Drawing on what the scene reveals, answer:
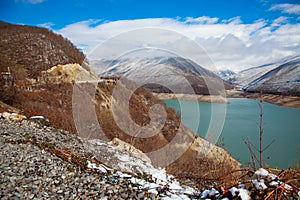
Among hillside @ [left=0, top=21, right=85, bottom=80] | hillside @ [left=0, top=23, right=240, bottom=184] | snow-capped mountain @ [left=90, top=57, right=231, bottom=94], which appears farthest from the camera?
hillside @ [left=0, top=21, right=85, bottom=80]

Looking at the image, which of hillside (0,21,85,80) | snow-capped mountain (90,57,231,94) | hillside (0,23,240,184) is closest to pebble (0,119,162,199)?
hillside (0,23,240,184)

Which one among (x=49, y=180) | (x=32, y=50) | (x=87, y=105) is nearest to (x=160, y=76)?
(x=32, y=50)

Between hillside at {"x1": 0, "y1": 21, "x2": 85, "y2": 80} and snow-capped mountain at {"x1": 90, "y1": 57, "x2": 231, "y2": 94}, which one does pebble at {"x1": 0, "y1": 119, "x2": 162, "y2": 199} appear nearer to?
snow-capped mountain at {"x1": 90, "y1": 57, "x2": 231, "y2": 94}

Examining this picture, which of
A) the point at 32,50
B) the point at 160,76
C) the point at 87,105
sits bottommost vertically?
the point at 87,105

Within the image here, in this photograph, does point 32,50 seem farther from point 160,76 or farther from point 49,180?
point 160,76

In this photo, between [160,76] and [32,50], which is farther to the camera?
[160,76]

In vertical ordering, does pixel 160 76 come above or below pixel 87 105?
above

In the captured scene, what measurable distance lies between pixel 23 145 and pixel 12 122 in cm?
294

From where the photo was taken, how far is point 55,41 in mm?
33000

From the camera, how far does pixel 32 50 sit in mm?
28844

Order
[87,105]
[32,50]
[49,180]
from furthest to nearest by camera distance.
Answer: [32,50] < [87,105] < [49,180]

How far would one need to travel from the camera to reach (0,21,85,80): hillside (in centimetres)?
2480

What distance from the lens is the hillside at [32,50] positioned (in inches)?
976

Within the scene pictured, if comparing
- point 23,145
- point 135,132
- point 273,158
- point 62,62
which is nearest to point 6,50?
point 62,62
